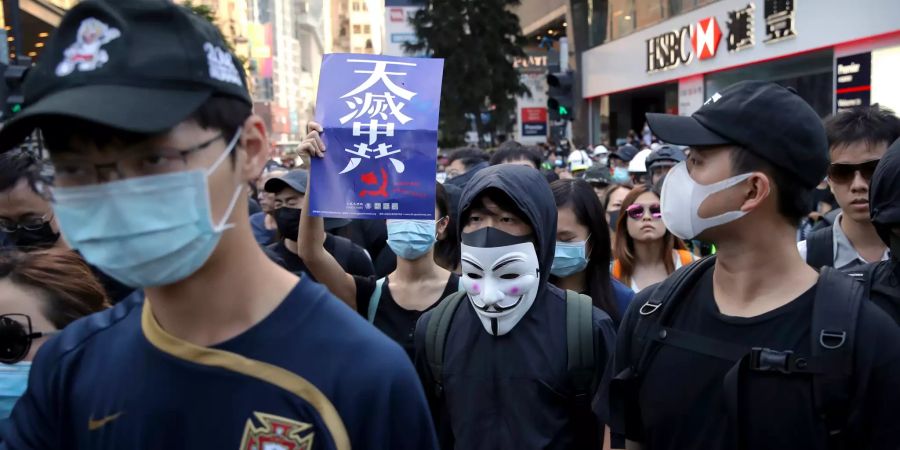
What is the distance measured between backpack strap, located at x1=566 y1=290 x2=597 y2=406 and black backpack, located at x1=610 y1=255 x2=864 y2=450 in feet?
1.58

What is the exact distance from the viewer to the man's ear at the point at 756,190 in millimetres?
→ 2357

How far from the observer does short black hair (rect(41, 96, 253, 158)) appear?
1506 mm

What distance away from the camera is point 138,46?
4.92 feet

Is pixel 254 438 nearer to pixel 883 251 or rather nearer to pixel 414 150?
pixel 414 150

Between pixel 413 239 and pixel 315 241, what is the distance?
0.81 meters

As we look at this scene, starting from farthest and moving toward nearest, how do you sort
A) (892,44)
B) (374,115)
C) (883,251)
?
(892,44) → (883,251) → (374,115)

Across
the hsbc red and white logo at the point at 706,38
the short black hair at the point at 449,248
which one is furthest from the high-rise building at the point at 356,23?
the short black hair at the point at 449,248

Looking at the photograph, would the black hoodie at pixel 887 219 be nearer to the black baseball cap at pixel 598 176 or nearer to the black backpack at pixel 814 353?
the black backpack at pixel 814 353

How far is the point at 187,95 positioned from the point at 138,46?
121mm

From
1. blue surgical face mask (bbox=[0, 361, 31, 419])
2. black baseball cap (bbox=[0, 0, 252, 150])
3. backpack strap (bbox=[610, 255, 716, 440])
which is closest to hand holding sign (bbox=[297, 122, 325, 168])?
blue surgical face mask (bbox=[0, 361, 31, 419])

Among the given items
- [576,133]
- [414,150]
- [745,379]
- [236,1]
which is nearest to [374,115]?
[414,150]

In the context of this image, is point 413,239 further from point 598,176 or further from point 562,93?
point 562,93

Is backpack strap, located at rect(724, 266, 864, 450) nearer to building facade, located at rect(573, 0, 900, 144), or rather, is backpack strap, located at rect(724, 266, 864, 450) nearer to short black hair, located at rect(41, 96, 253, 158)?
short black hair, located at rect(41, 96, 253, 158)

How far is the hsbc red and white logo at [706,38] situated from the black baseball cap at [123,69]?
22206 mm
